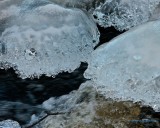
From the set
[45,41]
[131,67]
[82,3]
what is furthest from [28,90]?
[82,3]

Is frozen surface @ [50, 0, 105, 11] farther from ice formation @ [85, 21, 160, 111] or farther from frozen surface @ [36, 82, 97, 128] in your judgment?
frozen surface @ [36, 82, 97, 128]

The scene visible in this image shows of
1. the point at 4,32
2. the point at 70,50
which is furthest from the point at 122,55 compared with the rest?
the point at 4,32

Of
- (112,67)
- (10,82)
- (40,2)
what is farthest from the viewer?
(40,2)

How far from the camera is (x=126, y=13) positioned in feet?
Result: 12.6

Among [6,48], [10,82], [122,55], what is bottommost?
[10,82]

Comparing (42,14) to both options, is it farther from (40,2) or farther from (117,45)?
(117,45)

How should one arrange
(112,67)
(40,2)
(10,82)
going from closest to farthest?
1. (112,67)
2. (10,82)
3. (40,2)

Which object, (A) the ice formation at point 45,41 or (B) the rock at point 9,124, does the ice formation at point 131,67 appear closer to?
(A) the ice formation at point 45,41

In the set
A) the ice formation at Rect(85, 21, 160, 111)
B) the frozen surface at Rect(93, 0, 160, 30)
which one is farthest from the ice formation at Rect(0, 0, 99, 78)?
the frozen surface at Rect(93, 0, 160, 30)

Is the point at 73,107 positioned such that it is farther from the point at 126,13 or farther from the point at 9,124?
the point at 126,13

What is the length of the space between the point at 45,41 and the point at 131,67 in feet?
2.67

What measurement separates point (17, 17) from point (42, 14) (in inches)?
8.4

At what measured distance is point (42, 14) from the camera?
11.5 ft

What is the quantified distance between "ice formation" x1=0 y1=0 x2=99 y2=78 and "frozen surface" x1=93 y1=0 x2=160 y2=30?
1.36 feet
